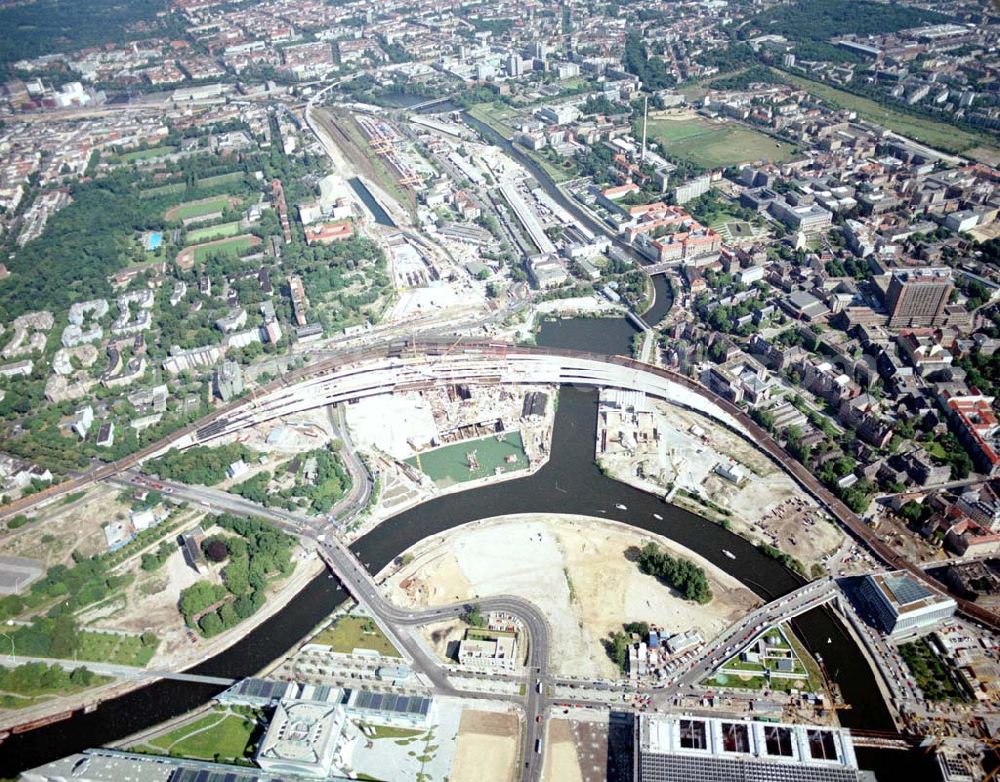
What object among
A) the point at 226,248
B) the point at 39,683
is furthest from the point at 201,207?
the point at 39,683

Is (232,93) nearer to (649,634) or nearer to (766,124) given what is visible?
(766,124)

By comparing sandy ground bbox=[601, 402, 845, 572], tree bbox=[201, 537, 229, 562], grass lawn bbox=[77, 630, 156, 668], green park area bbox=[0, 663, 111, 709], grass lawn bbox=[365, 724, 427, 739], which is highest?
sandy ground bbox=[601, 402, 845, 572]

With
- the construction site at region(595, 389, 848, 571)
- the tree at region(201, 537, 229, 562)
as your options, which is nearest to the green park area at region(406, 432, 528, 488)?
the construction site at region(595, 389, 848, 571)

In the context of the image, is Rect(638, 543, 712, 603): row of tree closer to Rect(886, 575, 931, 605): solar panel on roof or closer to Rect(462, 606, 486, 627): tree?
Rect(886, 575, 931, 605): solar panel on roof

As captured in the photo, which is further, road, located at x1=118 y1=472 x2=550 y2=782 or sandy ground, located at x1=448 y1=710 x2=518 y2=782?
road, located at x1=118 y1=472 x2=550 y2=782

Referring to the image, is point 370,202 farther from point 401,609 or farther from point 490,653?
point 490,653

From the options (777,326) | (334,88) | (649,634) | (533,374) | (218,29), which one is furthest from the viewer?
(218,29)

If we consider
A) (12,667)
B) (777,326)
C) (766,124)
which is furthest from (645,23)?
(12,667)
